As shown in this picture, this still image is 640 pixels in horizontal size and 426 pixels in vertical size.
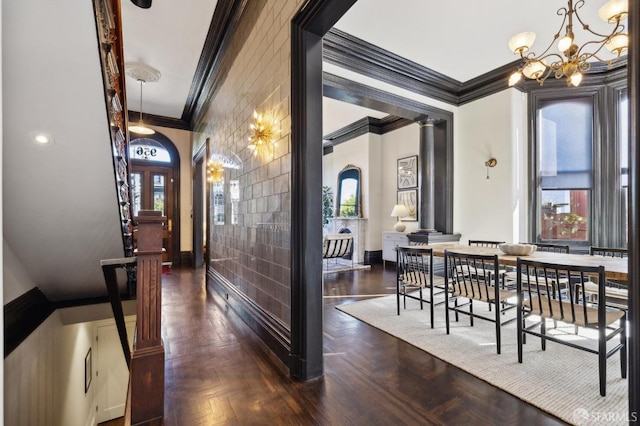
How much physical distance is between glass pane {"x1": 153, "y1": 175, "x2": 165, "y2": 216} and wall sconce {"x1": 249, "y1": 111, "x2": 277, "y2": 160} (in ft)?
16.7

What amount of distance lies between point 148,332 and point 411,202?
5.79 m

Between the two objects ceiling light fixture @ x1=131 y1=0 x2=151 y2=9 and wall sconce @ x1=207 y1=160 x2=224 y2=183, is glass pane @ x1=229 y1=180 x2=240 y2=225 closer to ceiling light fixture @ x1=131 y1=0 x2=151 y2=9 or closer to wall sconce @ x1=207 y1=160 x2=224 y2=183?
wall sconce @ x1=207 y1=160 x2=224 y2=183

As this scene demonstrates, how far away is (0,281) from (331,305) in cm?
342

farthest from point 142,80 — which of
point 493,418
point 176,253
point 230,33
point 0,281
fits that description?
point 493,418

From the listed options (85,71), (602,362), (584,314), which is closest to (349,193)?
(584,314)

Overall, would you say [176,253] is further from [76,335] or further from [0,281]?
[0,281]

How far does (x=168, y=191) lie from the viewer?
289 inches

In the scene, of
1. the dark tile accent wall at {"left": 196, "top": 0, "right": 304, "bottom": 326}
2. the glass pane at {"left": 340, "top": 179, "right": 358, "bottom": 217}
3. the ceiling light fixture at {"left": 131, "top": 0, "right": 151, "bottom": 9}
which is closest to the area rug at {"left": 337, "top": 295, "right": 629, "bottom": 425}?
the dark tile accent wall at {"left": 196, "top": 0, "right": 304, "bottom": 326}

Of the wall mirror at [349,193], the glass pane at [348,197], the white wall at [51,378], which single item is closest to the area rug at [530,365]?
the white wall at [51,378]

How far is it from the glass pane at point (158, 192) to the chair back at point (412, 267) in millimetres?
6080

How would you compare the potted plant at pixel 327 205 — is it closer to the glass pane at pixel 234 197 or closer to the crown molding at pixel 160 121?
the crown molding at pixel 160 121

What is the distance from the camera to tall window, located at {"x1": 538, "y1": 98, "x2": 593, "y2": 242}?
4.71m

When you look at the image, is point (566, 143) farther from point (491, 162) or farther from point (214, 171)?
point (214, 171)

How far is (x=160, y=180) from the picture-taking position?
7.27 m
